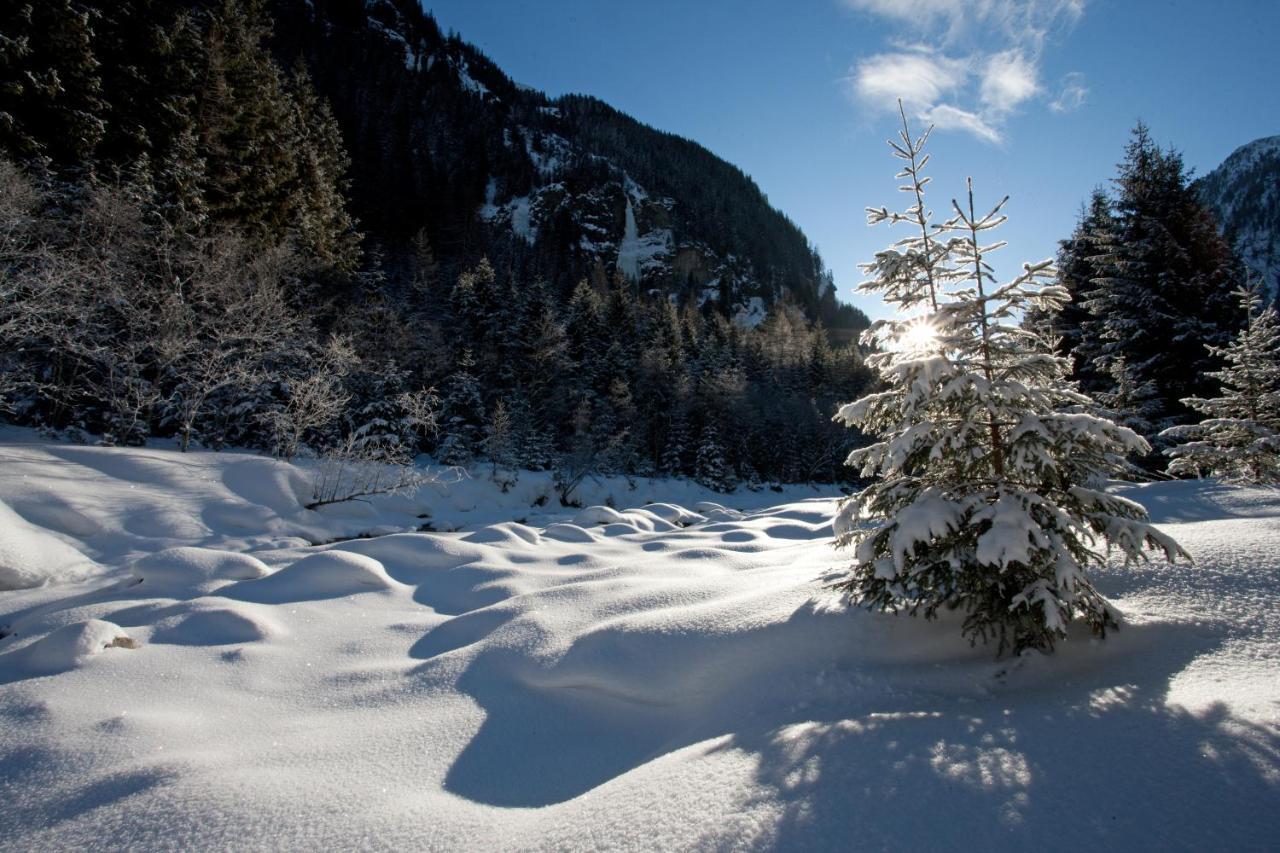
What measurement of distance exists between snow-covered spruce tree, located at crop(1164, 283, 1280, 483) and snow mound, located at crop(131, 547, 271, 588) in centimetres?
1444

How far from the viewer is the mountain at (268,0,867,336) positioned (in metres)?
60.2

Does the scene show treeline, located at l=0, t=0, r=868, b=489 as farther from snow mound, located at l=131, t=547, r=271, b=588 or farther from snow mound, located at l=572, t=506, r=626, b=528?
snow mound, located at l=572, t=506, r=626, b=528

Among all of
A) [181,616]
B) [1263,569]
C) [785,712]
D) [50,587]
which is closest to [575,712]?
[785,712]

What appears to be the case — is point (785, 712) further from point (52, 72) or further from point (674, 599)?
point (52, 72)

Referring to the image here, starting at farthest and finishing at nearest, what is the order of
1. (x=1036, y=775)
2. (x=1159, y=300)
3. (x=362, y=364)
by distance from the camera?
(x=362, y=364) → (x=1159, y=300) → (x=1036, y=775)

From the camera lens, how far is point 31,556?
24.9 feet

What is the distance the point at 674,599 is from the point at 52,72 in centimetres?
2369

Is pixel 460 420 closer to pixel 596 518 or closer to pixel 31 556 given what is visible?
pixel 596 518

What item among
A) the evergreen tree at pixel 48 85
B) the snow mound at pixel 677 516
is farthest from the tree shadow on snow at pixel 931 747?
the evergreen tree at pixel 48 85

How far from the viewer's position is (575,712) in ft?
12.6

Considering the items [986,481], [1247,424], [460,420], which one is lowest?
[986,481]

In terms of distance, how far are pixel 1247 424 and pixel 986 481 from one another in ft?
28.7

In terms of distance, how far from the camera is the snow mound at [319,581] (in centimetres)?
626

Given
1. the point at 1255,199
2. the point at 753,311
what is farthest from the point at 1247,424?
the point at 1255,199
